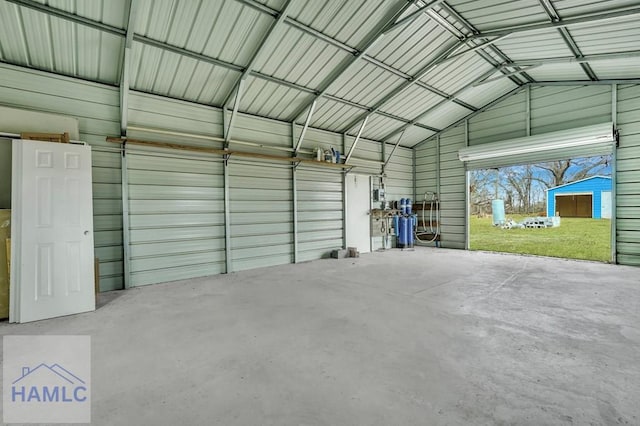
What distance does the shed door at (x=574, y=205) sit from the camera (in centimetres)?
1377

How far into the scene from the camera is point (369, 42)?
4746 millimetres

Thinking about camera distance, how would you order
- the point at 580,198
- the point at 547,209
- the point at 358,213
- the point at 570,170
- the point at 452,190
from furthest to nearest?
the point at 547,209
the point at 570,170
the point at 580,198
the point at 452,190
the point at 358,213

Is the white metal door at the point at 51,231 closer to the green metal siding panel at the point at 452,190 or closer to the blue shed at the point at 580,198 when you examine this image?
the green metal siding panel at the point at 452,190

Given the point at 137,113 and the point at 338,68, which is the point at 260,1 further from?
the point at 137,113

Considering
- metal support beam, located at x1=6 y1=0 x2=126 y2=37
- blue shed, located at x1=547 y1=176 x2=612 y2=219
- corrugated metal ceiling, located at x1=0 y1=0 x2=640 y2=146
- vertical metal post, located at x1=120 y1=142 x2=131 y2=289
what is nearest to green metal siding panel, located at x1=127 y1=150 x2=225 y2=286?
vertical metal post, located at x1=120 y1=142 x2=131 y2=289

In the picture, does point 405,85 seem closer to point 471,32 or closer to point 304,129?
point 471,32

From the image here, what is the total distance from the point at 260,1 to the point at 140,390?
453cm

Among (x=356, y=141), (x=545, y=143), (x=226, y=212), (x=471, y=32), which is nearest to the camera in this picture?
(x=471, y=32)

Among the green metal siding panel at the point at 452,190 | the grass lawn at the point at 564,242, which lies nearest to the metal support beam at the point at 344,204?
the green metal siding panel at the point at 452,190

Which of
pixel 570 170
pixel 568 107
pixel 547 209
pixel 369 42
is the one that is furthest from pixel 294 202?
pixel 570 170

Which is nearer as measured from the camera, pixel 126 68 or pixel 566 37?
pixel 126 68

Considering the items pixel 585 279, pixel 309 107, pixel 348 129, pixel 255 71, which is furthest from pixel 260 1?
pixel 585 279

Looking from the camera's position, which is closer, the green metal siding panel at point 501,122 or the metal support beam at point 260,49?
Answer: the metal support beam at point 260,49

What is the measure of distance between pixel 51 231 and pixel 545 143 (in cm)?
950
